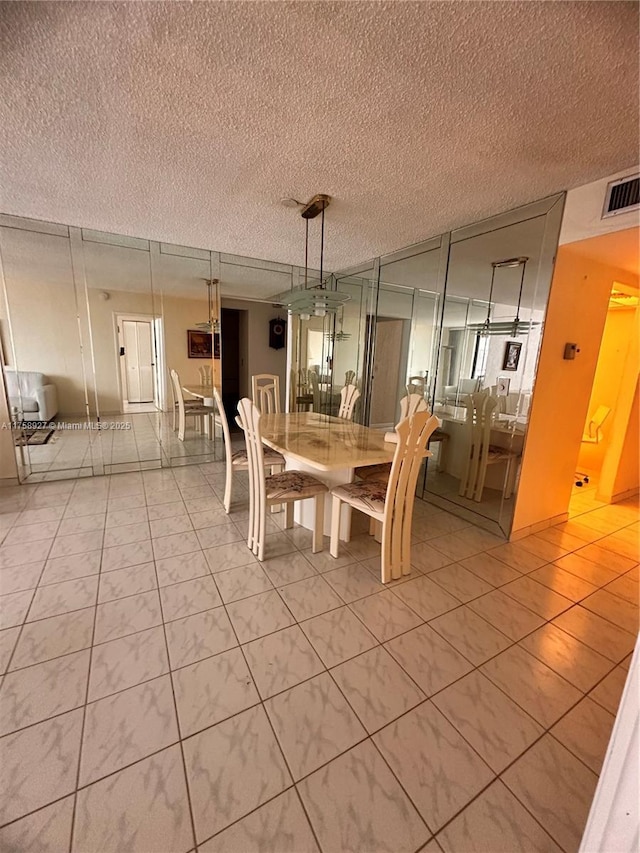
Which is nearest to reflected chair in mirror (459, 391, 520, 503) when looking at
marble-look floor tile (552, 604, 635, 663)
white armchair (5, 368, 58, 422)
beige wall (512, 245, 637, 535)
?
beige wall (512, 245, 637, 535)

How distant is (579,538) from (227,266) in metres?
4.54

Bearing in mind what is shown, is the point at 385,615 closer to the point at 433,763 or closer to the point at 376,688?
the point at 376,688

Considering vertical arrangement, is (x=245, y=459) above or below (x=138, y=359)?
below

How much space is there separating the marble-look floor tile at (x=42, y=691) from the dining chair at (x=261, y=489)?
3.50 ft

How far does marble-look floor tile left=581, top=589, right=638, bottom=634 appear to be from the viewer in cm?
188

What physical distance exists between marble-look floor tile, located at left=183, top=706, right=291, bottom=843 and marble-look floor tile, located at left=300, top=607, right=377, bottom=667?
386 millimetres

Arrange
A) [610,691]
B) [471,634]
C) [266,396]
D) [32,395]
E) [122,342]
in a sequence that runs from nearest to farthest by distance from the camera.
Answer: [610,691]
[471,634]
[32,395]
[122,342]
[266,396]

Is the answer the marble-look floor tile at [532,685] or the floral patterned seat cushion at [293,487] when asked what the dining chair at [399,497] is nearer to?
the floral patterned seat cushion at [293,487]

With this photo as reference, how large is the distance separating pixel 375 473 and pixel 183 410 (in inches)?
109

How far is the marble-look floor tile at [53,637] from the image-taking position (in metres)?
1.51

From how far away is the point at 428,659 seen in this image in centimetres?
158

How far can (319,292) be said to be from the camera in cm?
212

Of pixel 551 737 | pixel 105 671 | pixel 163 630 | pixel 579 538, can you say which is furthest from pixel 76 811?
pixel 579 538

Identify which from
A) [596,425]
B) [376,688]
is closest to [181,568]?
[376,688]
